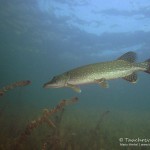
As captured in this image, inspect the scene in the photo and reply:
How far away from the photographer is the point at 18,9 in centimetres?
3316

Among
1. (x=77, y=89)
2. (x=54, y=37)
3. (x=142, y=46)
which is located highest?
(x=54, y=37)

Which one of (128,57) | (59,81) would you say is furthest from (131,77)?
(59,81)

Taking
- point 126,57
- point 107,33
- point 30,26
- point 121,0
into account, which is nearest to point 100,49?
point 107,33

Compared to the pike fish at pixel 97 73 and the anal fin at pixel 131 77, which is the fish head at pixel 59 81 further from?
the anal fin at pixel 131 77

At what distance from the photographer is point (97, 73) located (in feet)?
17.9

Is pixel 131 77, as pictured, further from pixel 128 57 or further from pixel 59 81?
pixel 59 81

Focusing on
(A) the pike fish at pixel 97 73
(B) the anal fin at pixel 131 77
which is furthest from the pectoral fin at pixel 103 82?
(B) the anal fin at pixel 131 77

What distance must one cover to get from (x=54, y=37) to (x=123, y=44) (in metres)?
13.5


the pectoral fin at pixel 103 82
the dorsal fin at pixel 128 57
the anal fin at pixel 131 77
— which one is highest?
the dorsal fin at pixel 128 57

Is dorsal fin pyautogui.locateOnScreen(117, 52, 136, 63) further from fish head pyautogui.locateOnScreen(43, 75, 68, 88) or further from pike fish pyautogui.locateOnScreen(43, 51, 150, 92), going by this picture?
fish head pyautogui.locateOnScreen(43, 75, 68, 88)

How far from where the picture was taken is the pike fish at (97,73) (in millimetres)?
5453

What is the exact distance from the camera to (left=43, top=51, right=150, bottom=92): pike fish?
5453mm

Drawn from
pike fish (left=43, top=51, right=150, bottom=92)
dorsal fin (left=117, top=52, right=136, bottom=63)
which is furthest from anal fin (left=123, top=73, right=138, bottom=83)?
dorsal fin (left=117, top=52, right=136, bottom=63)

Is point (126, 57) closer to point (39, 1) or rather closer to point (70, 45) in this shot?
point (39, 1)
